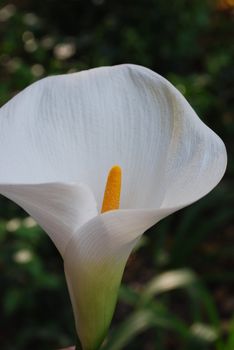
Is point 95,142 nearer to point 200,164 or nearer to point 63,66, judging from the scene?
point 200,164

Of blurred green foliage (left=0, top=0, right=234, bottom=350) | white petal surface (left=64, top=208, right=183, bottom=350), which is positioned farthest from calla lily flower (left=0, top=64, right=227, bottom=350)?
blurred green foliage (left=0, top=0, right=234, bottom=350)

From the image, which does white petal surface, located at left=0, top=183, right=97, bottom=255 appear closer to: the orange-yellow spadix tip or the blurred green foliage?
the orange-yellow spadix tip

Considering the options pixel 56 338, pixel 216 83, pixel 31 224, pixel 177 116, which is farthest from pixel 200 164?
pixel 216 83

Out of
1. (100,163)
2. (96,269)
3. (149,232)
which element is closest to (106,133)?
(100,163)

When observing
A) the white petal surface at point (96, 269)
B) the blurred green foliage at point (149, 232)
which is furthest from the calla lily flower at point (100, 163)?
the blurred green foliage at point (149, 232)

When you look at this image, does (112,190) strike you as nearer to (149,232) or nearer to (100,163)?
(100,163)

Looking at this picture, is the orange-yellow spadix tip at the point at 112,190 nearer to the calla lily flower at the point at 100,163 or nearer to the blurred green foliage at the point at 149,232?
the calla lily flower at the point at 100,163
